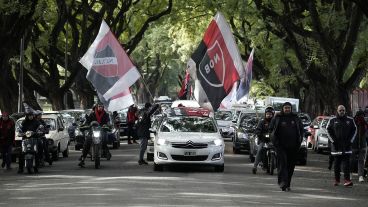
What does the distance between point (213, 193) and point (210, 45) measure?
9916 mm

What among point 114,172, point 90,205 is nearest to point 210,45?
point 114,172

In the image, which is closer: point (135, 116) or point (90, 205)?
point (90, 205)

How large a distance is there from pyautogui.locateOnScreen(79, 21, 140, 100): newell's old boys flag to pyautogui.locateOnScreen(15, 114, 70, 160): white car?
1.95 meters

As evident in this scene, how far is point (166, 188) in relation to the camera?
56.0 ft

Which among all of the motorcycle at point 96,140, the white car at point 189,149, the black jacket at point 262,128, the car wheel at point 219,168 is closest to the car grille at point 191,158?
the white car at point 189,149

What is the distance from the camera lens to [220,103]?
82.1 feet

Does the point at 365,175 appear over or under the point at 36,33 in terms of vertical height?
under

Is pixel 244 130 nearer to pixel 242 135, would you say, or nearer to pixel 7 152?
pixel 242 135

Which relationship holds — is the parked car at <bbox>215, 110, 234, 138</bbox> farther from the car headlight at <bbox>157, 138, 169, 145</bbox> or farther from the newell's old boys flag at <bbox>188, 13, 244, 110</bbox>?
the car headlight at <bbox>157, 138, 169, 145</bbox>

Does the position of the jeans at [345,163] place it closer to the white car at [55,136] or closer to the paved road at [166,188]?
the paved road at [166,188]

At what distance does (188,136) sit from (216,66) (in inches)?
141

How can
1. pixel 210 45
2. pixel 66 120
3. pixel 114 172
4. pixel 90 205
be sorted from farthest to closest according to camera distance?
pixel 66 120 → pixel 210 45 → pixel 114 172 → pixel 90 205

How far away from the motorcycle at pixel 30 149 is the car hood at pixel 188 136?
10.3 ft

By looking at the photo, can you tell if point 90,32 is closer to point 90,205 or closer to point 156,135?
point 156,135
